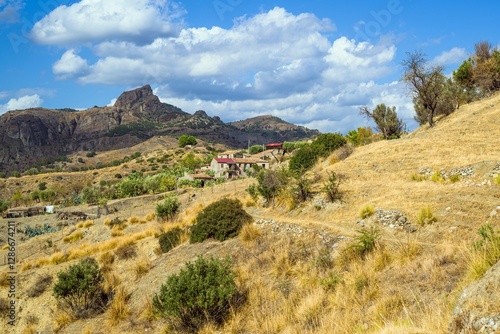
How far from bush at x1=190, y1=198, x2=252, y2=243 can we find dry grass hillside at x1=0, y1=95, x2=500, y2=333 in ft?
2.09

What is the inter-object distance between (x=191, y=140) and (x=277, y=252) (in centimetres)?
13409

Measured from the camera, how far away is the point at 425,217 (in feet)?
46.2

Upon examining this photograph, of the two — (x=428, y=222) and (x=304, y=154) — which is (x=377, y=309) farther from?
(x=304, y=154)

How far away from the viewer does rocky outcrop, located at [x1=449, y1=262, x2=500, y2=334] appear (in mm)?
4496

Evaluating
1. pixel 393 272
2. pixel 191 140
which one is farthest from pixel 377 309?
pixel 191 140

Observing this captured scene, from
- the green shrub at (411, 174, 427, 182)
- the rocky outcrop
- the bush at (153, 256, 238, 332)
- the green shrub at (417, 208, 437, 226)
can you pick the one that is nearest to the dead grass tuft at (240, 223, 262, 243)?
the bush at (153, 256, 238, 332)

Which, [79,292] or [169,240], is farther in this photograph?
[169,240]

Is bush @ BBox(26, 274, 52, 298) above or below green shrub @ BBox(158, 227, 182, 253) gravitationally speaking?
below

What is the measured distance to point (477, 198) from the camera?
1522 centimetres

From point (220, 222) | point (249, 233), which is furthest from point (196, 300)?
point (220, 222)

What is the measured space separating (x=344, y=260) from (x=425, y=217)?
176 inches

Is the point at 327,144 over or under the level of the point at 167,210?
over

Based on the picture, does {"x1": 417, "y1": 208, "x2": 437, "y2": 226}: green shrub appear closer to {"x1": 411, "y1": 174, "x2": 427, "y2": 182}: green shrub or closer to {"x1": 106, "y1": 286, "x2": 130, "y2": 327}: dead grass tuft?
{"x1": 411, "y1": 174, "x2": 427, "y2": 182}: green shrub

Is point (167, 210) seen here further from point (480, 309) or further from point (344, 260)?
point (480, 309)
